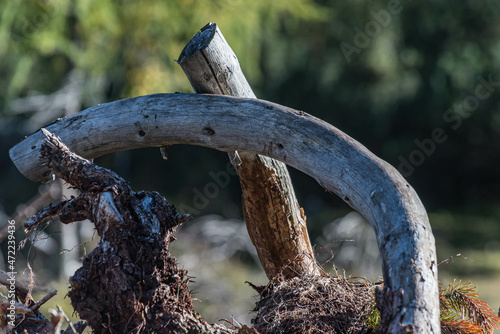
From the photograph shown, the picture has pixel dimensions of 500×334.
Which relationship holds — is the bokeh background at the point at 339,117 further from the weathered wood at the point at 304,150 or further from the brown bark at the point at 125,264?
the brown bark at the point at 125,264

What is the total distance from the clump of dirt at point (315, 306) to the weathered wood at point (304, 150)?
0.77 feet

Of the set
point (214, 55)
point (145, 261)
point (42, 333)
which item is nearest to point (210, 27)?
point (214, 55)

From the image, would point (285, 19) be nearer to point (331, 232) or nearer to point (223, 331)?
point (331, 232)

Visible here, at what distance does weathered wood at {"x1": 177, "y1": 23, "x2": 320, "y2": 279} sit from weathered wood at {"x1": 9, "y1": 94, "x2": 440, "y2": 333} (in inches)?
3.1

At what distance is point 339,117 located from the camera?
20.1 feet

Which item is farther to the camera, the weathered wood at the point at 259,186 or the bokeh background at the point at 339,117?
the bokeh background at the point at 339,117

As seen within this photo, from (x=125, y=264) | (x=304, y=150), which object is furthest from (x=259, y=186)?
(x=125, y=264)

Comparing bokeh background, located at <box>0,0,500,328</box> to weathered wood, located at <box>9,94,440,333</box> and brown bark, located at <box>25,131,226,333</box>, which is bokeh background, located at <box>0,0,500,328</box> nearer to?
weathered wood, located at <box>9,94,440,333</box>

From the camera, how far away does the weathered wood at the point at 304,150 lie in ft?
3.01

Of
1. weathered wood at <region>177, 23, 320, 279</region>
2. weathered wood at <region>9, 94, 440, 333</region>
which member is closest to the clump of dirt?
weathered wood at <region>177, 23, 320, 279</region>

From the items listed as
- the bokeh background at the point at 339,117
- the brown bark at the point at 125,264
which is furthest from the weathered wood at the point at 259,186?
the bokeh background at the point at 339,117

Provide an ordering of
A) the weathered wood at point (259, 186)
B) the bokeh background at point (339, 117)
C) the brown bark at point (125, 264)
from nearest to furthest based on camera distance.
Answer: the brown bark at point (125, 264) < the weathered wood at point (259, 186) < the bokeh background at point (339, 117)

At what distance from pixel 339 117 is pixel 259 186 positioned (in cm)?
486

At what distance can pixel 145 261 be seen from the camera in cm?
110
